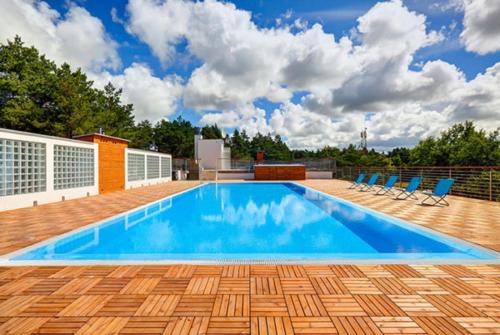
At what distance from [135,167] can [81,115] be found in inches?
409

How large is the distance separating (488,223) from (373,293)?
4.69 m

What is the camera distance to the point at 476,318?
Answer: 205 centimetres

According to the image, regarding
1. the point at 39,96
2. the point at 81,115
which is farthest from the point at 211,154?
the point at 39,96

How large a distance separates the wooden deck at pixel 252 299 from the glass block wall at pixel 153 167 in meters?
14.7

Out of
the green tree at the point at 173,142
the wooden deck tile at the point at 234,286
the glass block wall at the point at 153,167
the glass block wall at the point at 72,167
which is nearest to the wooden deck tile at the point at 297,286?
the wooden deck tile at the point at 234,286

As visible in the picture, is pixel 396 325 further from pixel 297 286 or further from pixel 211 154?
pixel 211 154

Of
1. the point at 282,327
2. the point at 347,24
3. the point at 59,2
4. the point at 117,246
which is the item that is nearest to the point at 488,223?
the point at 282,327

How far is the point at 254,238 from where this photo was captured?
5305 millimetres

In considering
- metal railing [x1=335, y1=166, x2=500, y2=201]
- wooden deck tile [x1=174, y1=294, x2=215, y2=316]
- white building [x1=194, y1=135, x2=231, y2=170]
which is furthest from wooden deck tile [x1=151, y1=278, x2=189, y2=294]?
white building [x1=194, y1=135, x2=231, y2=170]

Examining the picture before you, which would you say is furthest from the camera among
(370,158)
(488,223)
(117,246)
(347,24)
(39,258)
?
(370,158)

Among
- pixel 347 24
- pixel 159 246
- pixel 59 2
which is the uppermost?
pixel 59 2

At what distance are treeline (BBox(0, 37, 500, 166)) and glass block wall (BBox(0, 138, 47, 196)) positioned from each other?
43.0 ft

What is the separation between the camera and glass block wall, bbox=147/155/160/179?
1730 cm

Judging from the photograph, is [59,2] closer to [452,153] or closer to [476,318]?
[476,318]
